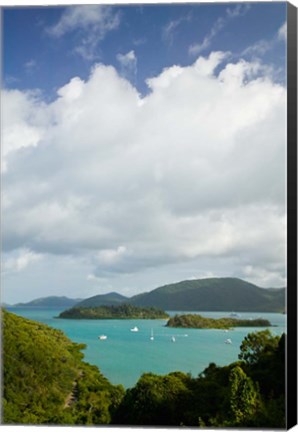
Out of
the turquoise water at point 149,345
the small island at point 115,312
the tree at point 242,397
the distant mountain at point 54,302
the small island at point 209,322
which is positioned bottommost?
the tree at point 242,397

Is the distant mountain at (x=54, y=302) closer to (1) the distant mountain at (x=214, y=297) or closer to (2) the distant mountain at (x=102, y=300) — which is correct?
(2) the distant mountain at (x=102, y=300)

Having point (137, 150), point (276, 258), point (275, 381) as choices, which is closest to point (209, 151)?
point (137, 150)

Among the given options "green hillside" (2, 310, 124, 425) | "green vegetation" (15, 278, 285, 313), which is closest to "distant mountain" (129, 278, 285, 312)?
"green vegetation" (15, 278, 285, 313)

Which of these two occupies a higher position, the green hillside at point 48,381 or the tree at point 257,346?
the tree at point 257,346

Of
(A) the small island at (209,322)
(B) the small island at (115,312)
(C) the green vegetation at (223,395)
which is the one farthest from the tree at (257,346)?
(B) the small island at (115,312)

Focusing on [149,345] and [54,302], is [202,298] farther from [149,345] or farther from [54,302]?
[54,302]

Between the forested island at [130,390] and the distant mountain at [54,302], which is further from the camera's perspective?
the distant mountain at [54,302]

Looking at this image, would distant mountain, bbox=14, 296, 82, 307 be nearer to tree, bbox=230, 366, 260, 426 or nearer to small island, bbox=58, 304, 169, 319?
small island, bbox=58, 304, 169, 319
